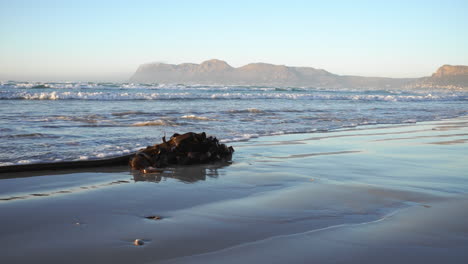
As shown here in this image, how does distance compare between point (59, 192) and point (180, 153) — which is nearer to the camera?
point (59, 192)

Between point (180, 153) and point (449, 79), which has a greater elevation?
point (449, 79)

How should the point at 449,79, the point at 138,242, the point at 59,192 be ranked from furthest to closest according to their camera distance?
1. the point at 449,79
2. the point at 59,192
3. the point at 138,242

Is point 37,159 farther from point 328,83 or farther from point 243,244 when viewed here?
point 328,83

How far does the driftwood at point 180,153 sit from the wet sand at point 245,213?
10.0 inches

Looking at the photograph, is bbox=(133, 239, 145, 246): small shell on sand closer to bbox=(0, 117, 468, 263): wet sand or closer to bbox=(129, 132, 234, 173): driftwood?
bbox=(0, 117, 468, 263): wet sand

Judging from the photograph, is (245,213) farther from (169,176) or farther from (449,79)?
(449,79)

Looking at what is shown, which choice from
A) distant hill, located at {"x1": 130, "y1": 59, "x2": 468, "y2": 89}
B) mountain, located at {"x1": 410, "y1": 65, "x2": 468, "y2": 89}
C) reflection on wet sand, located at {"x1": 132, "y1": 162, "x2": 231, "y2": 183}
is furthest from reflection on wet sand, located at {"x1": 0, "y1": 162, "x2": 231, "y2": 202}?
distant hill, located at {"x1": 130, "y1": 59, "x2": 468, "y2": 89}

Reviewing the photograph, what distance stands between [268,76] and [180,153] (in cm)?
11322

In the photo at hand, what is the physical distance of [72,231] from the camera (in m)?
2.40

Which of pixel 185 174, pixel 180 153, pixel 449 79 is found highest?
pixel 449 79

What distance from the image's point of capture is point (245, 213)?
9.35 ft

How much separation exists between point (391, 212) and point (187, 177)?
6.83 ft

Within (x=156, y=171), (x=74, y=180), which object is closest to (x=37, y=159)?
(x=74, y=180)

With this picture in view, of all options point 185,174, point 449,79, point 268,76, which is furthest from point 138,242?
point 268,76
